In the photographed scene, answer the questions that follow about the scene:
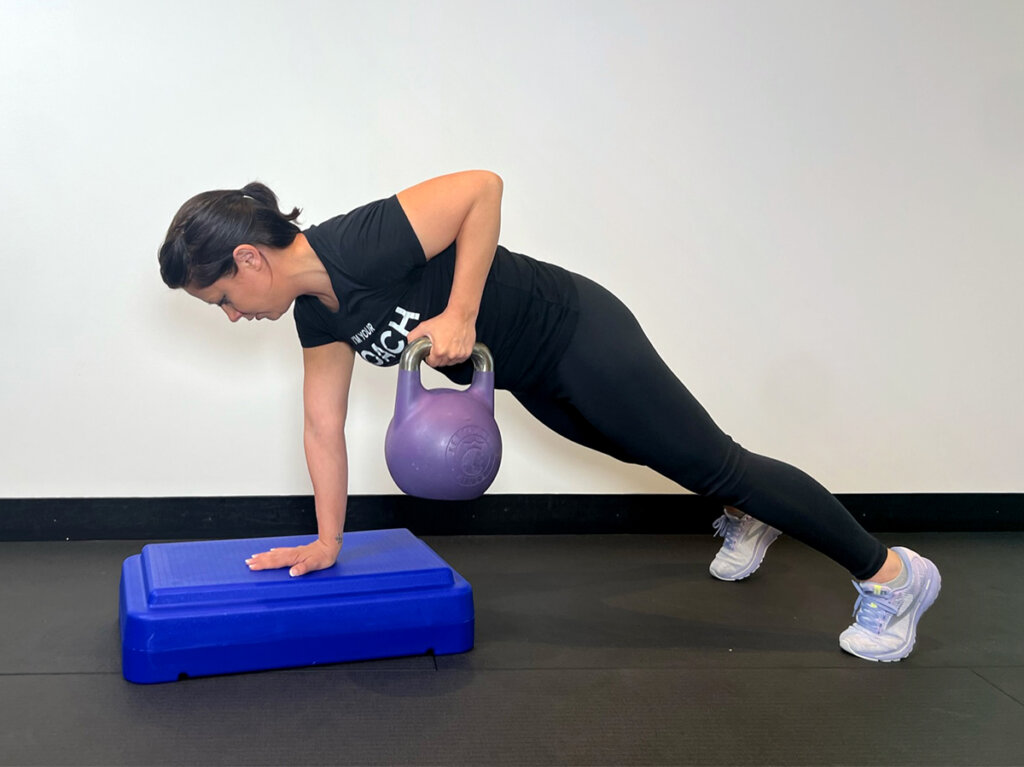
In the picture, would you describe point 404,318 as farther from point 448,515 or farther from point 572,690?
point 448,515

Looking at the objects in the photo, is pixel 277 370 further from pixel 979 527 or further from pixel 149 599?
pixel 979 527

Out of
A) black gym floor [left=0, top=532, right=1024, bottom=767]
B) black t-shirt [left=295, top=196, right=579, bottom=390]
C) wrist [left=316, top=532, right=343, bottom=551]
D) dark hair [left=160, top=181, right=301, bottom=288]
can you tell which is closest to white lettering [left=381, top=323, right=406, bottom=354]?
black t-shirt [left=295, top=196, right=579, bottom=390]

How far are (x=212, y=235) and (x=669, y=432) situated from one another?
3.19 ft

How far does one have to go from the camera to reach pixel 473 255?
5.84 feet

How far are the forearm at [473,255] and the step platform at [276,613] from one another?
62 centimetres

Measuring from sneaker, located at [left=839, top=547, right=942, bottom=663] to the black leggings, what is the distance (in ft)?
0.23

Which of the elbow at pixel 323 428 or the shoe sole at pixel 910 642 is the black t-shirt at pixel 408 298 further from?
the shoe sole at pixel 910 642

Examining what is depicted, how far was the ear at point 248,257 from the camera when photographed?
1.74 m

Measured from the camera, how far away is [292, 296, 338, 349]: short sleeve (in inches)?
76.7

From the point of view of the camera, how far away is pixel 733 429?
10.9ft

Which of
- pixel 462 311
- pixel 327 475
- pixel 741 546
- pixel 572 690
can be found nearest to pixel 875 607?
pixel 741 546

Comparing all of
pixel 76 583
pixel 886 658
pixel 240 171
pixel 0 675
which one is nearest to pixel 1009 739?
pixel 886 658

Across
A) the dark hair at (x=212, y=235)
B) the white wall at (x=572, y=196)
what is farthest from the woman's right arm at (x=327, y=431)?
the white wall at (x=572, y=196)

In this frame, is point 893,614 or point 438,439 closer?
point 438,439
